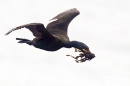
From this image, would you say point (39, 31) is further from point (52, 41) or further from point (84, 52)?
point (84, 52)

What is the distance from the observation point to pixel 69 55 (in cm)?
1845

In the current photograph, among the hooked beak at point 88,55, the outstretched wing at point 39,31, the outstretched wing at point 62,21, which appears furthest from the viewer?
the outstretched wing at point 62,21

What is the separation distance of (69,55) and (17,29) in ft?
7.89

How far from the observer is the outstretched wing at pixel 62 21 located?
2362cm

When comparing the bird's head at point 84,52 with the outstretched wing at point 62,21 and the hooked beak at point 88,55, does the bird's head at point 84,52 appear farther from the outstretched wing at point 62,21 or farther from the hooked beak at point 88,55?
the outstretched wing at point 62,21

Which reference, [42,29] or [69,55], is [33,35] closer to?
[42,29]

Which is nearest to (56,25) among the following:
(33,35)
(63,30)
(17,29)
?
(63,30)

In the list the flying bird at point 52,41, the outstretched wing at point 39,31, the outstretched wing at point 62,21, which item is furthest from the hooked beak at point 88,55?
the outstretched wing at point 62,21

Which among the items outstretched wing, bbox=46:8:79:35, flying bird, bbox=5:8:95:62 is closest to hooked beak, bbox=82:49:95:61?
flying bird, bbox=5:8:95:62

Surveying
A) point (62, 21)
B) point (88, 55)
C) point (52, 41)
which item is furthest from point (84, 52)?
point (62, 21)

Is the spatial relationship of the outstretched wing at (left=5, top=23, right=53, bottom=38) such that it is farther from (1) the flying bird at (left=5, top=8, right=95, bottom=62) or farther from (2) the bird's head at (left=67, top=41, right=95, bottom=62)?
(2) the bird's head at (left=67, top=41, right=95, bottom=62)

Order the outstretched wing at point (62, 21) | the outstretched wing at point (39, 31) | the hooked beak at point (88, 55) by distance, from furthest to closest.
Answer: the outstretched wing at point (62, 21)
the outstretched wing at point (39, 31)
the hooked beak at point (88, 55)

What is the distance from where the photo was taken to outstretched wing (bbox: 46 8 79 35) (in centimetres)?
2362

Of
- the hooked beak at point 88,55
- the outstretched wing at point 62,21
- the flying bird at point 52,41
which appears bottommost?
the hooked beak at point 88,55
